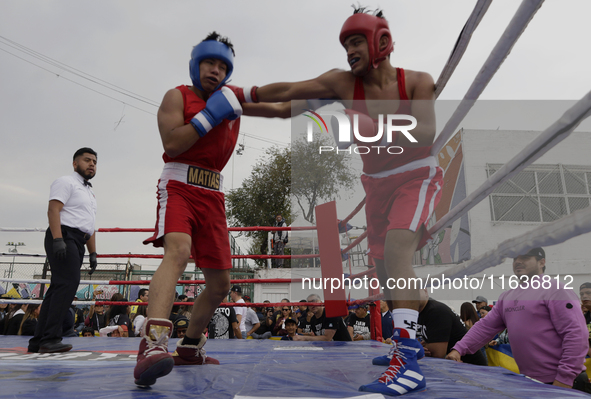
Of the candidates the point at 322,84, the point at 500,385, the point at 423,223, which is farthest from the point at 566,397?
the point at 322,84

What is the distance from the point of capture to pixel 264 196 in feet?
57.2

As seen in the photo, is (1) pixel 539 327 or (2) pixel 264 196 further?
(2) pixel 264 196

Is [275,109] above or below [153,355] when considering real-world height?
above

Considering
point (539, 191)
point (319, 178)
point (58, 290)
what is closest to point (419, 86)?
point (58, 290)

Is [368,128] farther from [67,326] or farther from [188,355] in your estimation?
[67,326]

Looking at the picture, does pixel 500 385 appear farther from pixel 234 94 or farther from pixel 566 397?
pixel 234 94

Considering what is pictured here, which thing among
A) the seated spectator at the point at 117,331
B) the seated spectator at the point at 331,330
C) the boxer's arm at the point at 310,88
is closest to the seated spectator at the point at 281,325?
the seated spectator at the point at 331,330

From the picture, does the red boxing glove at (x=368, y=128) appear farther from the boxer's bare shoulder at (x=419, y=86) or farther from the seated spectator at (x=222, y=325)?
the seated spectator at (x=222, y=325)

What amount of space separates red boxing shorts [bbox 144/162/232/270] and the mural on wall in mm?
6903

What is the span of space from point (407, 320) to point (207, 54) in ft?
4.55

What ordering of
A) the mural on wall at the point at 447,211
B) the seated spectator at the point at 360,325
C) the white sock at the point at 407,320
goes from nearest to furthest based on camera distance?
the white sock at the point at 407,320, the seated spectator at the point at 360,325, the mural on wall at the point at 447,211

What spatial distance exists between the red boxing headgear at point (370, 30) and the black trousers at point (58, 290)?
90.4 inches

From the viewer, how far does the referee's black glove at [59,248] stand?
2562mm

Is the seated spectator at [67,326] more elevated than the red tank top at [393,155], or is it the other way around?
the red tank top at [393,155]
